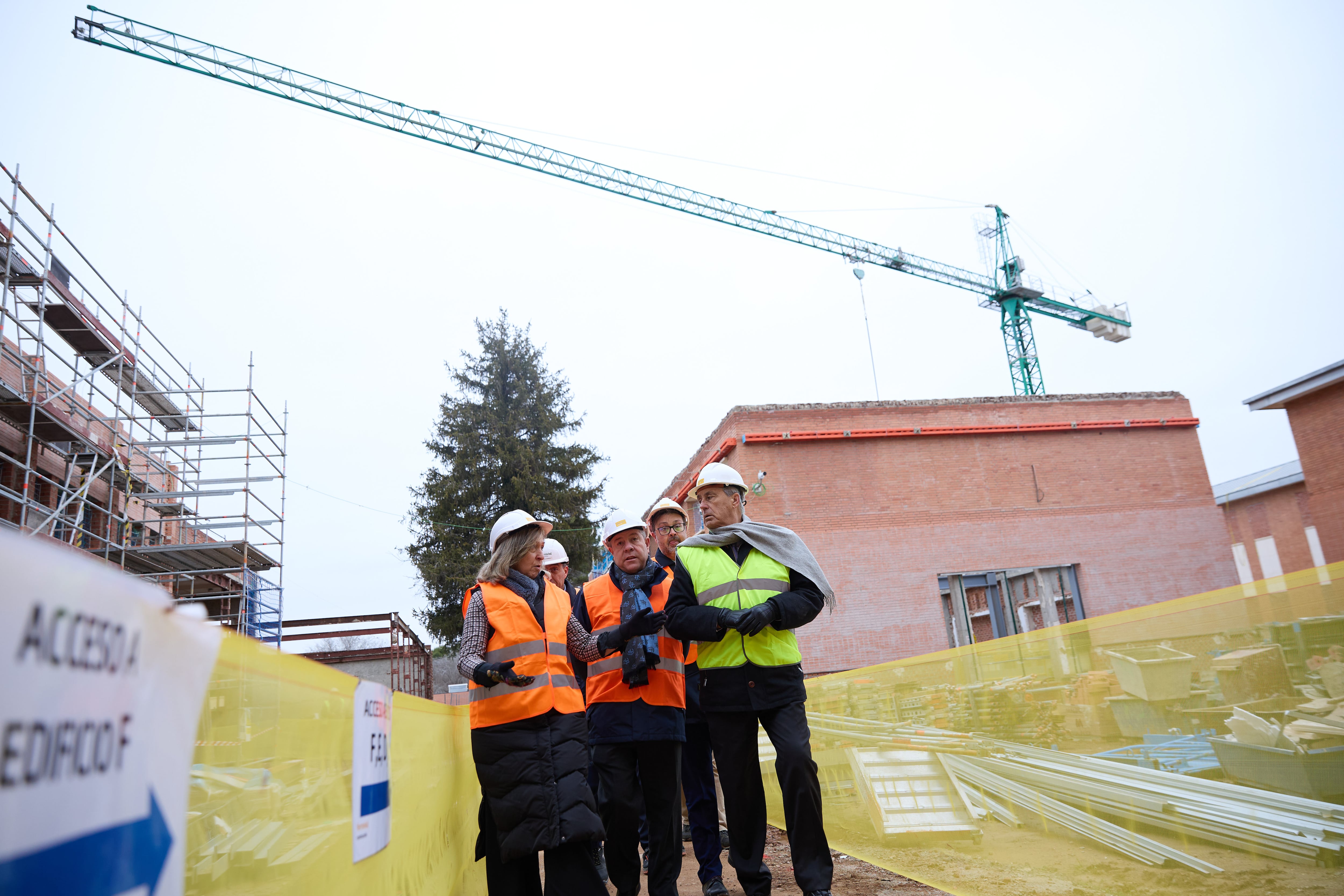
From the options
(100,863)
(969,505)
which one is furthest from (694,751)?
(969,505)

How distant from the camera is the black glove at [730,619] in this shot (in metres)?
4.11

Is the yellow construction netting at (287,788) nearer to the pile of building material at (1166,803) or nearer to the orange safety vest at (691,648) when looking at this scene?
the orange safety vest at (691,648)

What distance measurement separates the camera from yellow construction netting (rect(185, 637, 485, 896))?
1.81 meters

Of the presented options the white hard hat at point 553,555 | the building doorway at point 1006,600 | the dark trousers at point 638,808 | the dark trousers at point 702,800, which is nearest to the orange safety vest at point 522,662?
the dark trousers at point 638,808

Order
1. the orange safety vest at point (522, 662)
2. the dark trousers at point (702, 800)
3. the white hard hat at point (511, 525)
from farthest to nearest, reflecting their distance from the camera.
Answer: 1. the dark trousers at point (702, 800)
2. the white hard hat at point (511, 525)
3. the orange safety vest at point (522, 662)

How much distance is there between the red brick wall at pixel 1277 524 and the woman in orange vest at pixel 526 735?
104 ft

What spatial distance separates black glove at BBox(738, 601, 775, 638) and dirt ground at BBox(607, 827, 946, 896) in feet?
4.49

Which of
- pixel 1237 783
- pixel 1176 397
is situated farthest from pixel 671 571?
pixel 1176 397

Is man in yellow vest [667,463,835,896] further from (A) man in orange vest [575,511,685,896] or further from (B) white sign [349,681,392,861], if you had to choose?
(B) white sign [349,681,392,861]

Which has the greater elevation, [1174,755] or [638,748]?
[638,748]

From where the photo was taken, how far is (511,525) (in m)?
4.30

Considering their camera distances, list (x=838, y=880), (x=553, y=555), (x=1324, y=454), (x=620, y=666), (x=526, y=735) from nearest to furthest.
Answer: (x=526, y=735) → (x=620, y=666) → (x=838, y=880) → (x=553, y=555) → (x=1324, y=454)

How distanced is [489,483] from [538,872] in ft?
97.4

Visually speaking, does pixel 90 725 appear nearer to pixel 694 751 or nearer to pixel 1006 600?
pixel 694 751
